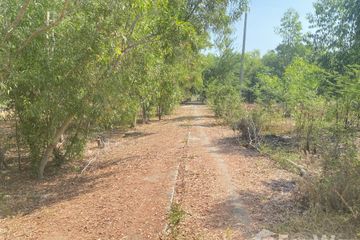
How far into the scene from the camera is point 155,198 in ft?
21.4

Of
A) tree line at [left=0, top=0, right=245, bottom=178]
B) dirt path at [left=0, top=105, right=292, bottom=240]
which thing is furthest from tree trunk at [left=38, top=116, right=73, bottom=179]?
dirt path at [left=0, top=105, right=292, bottom=240]

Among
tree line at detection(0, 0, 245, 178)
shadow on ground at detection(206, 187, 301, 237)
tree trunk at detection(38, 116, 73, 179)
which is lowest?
shadow on ground at detection(206, 187, 301, 237)

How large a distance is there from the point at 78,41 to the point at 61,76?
0.87 metres

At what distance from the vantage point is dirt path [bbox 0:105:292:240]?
5.26 metres

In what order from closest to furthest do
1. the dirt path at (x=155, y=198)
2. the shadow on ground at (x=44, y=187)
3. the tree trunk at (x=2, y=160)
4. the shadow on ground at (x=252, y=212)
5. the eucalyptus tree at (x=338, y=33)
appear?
the shadow on ground at (x=252, y=212) < the dirt path at (x=155, y=198) < the shadow on ground at (x=44, y=187) < the tree trunk at (x=2, y=160) < the eucalyptus tree at (x=338, y=33)

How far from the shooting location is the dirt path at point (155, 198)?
17.3 feet

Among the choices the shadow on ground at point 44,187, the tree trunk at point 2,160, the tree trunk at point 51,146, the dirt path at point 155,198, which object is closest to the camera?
the dirt path at point 155,198

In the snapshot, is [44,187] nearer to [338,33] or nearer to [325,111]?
[325,111]

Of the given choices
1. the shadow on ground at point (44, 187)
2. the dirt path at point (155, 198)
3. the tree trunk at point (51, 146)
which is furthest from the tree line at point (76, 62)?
the dirt path at point (155, 198)

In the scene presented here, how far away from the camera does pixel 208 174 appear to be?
26.0ft

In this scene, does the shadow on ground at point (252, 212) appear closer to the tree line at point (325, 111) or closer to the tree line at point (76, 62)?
the tree line at point (325, 111)

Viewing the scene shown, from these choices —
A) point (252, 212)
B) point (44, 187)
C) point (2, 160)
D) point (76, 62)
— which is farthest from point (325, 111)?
point (2, 160)

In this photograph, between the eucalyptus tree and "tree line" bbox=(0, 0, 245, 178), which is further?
the eucalyptus tree

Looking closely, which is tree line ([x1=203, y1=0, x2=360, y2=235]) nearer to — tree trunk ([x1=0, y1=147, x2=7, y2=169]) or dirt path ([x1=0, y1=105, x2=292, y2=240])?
dirt path ([x1=0, y1=105, x2=292, y2=240])
